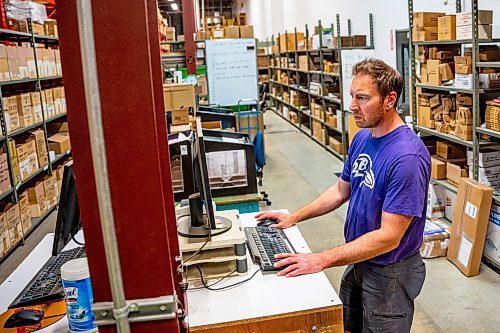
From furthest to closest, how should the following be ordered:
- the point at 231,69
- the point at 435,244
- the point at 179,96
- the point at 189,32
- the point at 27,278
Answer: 1. the point at 189,32
2. the point at 231,69
3. the point at 179,96
4. the point at 435,244
5. the point at 27,278

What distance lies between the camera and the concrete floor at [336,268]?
3053 millimetres

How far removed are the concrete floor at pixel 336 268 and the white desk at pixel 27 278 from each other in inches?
81.9

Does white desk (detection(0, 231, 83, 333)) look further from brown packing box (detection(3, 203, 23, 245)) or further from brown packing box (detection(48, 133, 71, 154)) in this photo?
brown packing box (detection(48, 133, 71, 154))

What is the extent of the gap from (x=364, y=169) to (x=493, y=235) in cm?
216

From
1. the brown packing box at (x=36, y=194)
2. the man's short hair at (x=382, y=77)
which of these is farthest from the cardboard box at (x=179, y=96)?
the man's short hair at (x=382, y=77)

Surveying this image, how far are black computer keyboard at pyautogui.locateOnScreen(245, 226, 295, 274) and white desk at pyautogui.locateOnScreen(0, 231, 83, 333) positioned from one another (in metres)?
0.78

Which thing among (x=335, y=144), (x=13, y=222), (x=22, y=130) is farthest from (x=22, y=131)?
(x=335, y=144)

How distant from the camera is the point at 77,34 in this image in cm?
87

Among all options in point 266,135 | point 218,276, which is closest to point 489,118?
point 218,276

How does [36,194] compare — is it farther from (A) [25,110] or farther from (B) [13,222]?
A: (A) [25,110]

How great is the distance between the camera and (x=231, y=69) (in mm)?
7848

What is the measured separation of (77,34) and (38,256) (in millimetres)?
1811

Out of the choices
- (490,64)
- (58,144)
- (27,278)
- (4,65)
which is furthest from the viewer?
(58,144)

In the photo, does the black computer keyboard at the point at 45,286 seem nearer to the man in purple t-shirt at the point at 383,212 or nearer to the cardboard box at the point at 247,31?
the man in purple t-shirt at the point at 383,212
